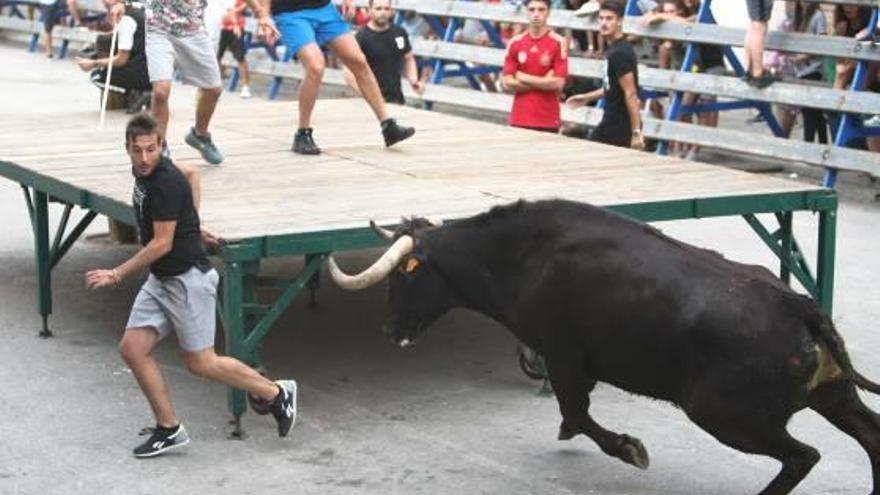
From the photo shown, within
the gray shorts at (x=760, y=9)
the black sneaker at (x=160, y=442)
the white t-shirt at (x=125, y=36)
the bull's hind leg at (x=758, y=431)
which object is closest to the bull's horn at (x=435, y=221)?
the black sneaker at (x=160, y=442)

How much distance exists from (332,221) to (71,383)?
1.75 m

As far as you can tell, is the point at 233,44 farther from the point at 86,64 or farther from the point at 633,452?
the point at 633,452

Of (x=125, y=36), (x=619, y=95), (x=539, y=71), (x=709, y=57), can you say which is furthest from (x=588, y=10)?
(x=125, y=36)

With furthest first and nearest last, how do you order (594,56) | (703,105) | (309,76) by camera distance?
(594,56), (703,105), (309,76)

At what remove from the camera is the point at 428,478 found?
7.42 m

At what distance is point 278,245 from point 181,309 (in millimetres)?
652

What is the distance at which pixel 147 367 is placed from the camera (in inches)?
299

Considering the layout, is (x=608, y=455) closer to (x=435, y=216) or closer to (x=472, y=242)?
(x=472, y=242)

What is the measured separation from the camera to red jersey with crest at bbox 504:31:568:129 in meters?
12.8

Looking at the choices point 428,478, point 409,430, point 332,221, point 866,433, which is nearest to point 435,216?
point 332,221

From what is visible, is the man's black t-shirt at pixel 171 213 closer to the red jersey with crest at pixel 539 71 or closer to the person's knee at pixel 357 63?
the person's knee at pixel 357 63

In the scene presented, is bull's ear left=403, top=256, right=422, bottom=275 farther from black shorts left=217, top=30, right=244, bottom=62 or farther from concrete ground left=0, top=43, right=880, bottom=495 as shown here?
black shorts left=217, top=30, right=244, bottom=62

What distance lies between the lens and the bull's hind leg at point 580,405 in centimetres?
721

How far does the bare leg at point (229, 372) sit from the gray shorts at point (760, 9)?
27.3 ft
